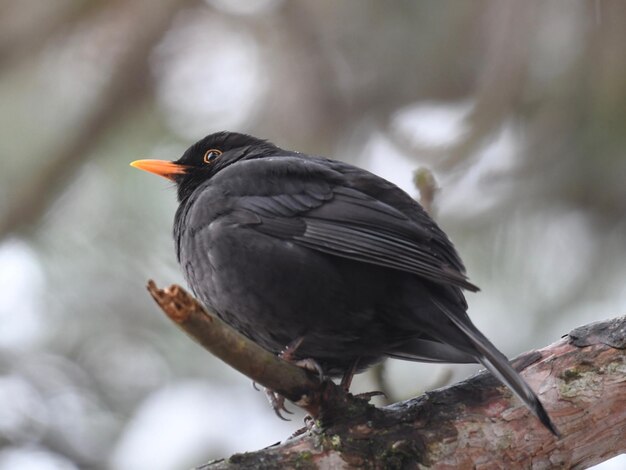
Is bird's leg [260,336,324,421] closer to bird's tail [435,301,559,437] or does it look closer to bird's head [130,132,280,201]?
bird's tail [435,301,559,437]

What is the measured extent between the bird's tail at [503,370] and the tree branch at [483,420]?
0.17 metres

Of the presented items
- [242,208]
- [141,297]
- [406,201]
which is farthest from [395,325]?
[141,297]

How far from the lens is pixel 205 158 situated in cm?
484

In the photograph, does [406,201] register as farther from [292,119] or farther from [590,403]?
[292,119]

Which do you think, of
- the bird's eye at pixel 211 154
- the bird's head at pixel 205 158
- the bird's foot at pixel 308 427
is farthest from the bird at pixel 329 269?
the bird's eye at pixel 211 154

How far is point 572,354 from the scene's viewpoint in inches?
136

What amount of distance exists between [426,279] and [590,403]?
804 mm

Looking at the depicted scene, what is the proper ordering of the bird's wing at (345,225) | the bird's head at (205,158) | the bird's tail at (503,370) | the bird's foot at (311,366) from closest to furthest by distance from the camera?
the bird's tail at (503,370), the bird's foot at (311,366), the bird's wing at (345,225), the bird's head at (205,158)

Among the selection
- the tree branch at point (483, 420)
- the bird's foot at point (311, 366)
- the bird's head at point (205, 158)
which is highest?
the bird's head at point (205, 158)

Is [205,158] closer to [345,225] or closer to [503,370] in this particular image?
[345,225]

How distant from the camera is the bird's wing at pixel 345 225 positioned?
350 cm

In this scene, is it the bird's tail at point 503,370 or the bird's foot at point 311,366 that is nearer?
the bird's tail at point 503,370

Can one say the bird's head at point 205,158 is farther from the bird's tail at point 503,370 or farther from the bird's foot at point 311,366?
the bird's tail at point 503,370

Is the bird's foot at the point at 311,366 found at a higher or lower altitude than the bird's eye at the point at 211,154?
lower
